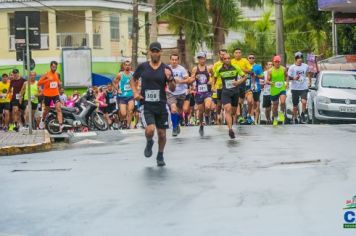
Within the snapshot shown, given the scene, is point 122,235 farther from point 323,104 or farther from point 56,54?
point 56,54

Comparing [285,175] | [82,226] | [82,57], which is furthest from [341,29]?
[82,226]

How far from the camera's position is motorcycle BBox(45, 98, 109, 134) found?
2545 cm

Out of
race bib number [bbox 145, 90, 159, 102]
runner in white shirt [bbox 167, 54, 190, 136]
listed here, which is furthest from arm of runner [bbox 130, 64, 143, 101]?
runner in white shirt [bbox 167, 54, 190, 136]

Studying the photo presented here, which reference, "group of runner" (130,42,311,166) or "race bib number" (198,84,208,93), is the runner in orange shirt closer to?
"group of runner" (130,42,311,166)

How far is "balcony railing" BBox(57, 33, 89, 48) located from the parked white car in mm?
28803

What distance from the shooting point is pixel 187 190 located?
1089 cm

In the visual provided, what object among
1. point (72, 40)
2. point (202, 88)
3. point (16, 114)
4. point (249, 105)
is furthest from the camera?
point (72, 40)

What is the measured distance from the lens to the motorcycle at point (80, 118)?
83.5 ft

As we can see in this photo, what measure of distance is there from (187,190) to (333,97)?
1428 centimetres

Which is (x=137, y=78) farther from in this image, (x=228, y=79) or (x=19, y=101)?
(x=19, y=101)

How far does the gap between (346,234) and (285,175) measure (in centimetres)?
389

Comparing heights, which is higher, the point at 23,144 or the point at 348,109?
the point at 348,109

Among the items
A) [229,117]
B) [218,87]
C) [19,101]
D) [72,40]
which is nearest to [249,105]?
[218,87]

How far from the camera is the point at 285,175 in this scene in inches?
473
